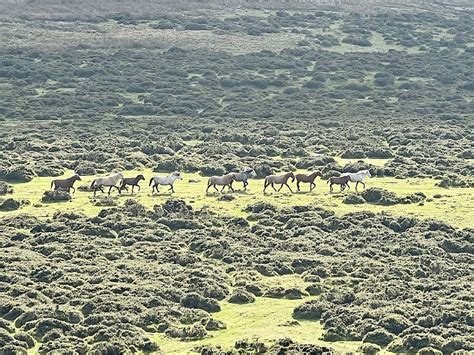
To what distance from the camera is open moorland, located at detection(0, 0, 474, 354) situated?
3619 centimetres

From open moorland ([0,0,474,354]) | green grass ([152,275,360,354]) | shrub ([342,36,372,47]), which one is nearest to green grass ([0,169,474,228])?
open moorland ([0,0,474,354])

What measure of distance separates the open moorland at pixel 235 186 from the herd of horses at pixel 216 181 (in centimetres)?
52

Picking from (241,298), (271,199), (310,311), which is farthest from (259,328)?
(271,199)

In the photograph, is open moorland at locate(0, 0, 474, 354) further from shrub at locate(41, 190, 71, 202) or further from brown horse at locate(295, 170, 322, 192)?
brown horse at locate(295, 170, 322, 192)

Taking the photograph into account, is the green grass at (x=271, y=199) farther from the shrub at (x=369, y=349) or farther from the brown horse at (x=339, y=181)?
the shrub at (x=369, y=349)

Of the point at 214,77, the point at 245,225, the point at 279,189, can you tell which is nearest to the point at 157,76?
the point at 214,77

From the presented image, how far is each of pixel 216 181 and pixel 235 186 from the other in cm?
264

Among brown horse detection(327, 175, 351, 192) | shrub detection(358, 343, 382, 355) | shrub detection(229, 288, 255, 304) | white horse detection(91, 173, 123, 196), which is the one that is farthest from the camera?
brown horse detection(327, 175, 351, 192)

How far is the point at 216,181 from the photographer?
57.3 metres

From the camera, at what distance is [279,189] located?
58.5 meters

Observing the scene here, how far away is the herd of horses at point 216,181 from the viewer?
56.6 meters

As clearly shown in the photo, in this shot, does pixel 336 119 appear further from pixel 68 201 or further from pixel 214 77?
pixel 68 201

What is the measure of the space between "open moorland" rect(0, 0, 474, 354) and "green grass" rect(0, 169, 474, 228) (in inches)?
7.4

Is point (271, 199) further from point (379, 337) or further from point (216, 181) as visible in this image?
point (379, 337)
